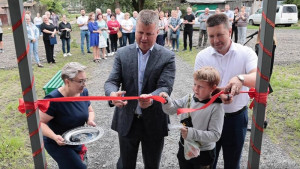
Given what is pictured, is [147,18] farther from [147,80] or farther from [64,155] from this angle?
[64,155]

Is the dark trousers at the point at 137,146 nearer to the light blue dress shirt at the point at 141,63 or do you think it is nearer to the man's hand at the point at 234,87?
the light blue dress shirt at the point at 141,63

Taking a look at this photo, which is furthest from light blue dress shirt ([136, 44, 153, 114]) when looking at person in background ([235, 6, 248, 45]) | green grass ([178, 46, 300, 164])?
person in background ([235, 6, 248, 45])

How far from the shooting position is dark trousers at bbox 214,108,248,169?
272cm

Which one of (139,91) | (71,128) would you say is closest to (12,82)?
(71,128)

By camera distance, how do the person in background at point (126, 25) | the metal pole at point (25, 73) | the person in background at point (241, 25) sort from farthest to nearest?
the person in background at point (241, 25), the person in background at point (126, 25), the metal pole at point (25, 73)

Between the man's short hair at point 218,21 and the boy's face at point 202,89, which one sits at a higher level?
the man's short hair at point 218,21

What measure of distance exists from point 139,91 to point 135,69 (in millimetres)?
227

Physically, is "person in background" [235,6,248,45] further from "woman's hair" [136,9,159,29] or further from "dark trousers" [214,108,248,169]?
"woman's hair" [136,9,159,29]

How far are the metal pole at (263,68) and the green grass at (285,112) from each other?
7.97ft

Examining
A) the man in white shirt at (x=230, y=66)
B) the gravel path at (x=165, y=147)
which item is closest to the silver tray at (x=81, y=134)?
the man in white shirt at (x=230, y=66)

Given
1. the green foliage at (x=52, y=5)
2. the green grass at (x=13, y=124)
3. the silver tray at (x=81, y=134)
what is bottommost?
the green grass at (x=13, y=124)

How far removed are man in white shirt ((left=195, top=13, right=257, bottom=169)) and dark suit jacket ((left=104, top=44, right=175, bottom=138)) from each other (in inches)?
16.3

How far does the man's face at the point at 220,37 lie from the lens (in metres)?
2.46

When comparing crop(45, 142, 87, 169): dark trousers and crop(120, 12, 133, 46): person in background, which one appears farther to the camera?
crop(120, 12, 133, 46): person in background
